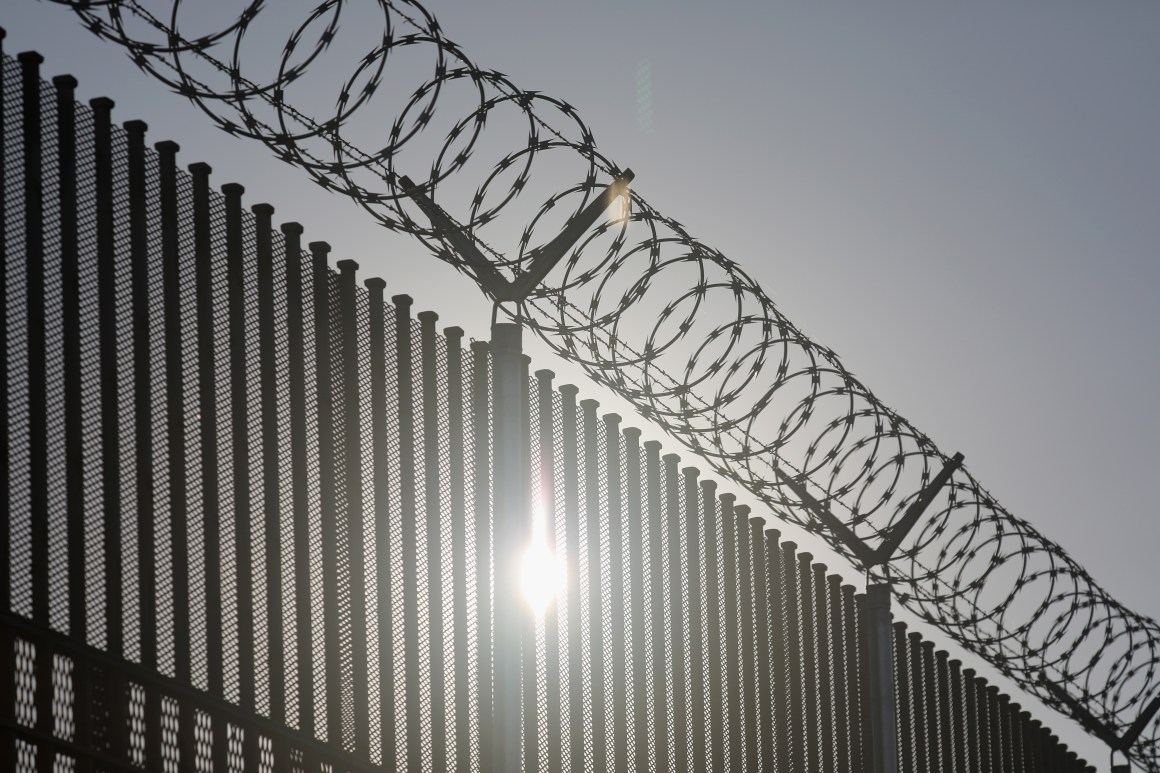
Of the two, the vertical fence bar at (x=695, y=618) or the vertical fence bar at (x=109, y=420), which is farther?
the vertical fence bar at (x=695, y=618)

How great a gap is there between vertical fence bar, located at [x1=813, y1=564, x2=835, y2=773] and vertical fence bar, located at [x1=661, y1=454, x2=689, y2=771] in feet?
7.79

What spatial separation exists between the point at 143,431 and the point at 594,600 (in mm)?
3999

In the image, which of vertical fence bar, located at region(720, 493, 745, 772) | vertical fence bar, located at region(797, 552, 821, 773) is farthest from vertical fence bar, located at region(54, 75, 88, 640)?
vertical fence bar, located at region(797, 552, 821, 773)

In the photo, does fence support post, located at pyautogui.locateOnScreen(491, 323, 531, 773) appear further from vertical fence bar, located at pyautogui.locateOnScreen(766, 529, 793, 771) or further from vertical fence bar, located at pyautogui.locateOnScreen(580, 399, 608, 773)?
vertical fence bar, located at pyautogui.locateOnScreen(766, 529, 793, 771)

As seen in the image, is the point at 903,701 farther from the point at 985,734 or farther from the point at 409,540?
the point at 409,540

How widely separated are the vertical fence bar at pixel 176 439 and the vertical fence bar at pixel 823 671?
7.27 meters

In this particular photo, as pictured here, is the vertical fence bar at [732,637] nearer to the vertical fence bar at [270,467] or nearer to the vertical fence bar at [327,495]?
the vertical fence bar at [327,495]

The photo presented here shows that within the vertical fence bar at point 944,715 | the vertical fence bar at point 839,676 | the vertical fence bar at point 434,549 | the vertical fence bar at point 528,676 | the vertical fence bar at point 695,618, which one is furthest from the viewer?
the vertical fence bar at point 944,715

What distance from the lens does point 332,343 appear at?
8.95m

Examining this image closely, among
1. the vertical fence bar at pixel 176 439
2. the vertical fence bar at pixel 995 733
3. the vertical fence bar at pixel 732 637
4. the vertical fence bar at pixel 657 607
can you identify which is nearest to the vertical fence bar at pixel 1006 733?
the vertical fence bar at pixel 995 733

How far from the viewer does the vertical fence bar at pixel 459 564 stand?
30.5 feet

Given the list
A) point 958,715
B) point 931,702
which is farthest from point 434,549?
point 958,715

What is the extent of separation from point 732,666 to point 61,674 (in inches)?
251

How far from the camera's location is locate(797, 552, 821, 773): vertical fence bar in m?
13.6
